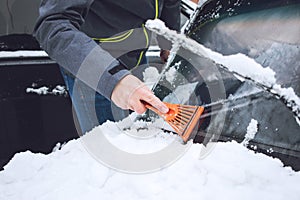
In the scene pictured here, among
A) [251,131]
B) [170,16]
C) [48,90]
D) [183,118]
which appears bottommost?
[48,90]

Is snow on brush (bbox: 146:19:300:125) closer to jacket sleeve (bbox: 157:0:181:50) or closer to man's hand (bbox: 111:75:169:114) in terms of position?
man's hand (bbox: 111:75:169:114)

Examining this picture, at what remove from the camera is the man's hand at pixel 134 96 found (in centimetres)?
111

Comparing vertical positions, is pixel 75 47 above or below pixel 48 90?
above

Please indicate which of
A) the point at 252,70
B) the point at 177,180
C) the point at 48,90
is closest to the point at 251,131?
the point at 252,70

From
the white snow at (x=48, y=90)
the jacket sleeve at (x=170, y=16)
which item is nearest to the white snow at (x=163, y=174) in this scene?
the jacket sleeve at (x=170, y=16)

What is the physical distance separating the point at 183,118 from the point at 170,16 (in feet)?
3.15

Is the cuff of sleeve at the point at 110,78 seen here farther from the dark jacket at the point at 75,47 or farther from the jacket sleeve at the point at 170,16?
the jacket sleeve at the point at 170,16

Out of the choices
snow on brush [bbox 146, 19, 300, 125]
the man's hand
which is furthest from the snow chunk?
the man's hand

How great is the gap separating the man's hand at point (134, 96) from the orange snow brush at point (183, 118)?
0.10 metres

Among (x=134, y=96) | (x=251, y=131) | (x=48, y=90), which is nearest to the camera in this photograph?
(x=134, y=96)

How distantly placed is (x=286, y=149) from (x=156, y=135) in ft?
1.74

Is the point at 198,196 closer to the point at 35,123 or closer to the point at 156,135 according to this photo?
the point at 156,135

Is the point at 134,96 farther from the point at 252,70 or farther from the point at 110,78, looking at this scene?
the point at 252,70

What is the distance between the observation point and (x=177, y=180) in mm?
1173
